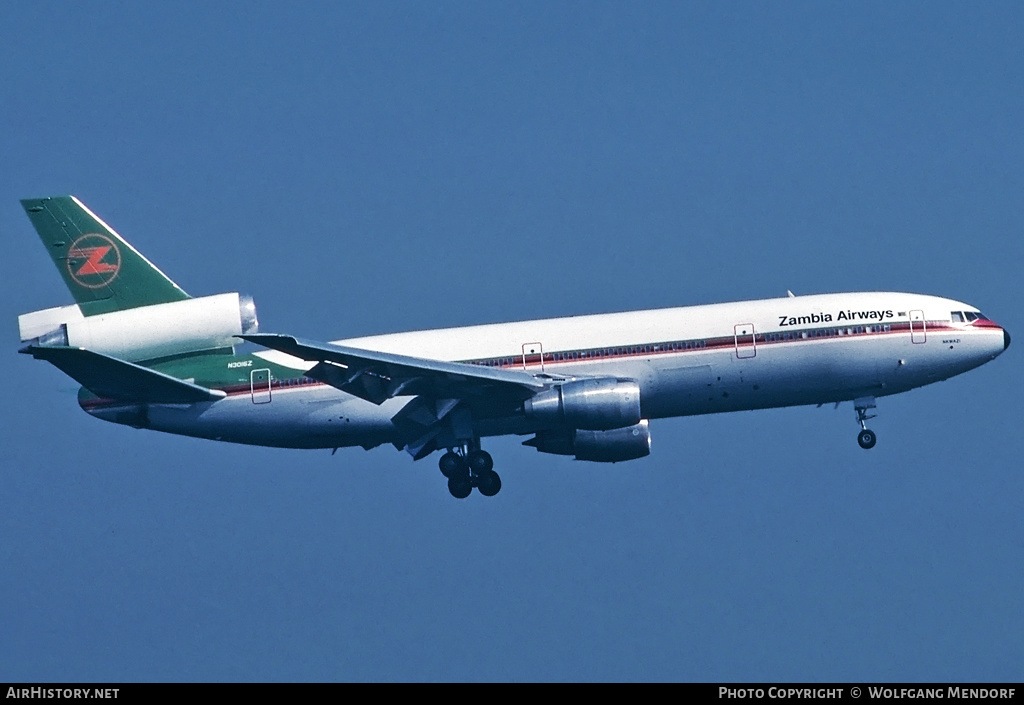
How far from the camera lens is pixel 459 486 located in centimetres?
5356

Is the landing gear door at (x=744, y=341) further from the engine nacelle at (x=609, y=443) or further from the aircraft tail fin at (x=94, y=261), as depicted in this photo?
the aircraft tail fin at (x=94, y=261)

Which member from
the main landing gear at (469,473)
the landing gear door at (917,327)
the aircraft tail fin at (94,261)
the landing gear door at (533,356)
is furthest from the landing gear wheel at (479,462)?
the landing gear door at (917,327)

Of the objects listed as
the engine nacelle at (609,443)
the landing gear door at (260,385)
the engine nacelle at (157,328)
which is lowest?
the engine nacelle at (609,443)

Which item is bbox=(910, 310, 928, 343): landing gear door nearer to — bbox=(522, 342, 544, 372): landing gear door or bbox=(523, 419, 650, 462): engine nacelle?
bbox=(523, 419, 650, 462): engine nacelle

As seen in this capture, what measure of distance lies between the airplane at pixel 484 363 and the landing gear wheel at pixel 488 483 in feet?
0.24

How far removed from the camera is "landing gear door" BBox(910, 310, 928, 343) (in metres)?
52.5

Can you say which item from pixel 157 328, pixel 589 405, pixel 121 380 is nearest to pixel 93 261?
pixel 157 328

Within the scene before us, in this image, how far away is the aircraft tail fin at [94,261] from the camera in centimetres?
5359

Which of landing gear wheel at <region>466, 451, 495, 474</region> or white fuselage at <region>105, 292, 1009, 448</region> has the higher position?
white fuselage at <region>105, 292, 1009, 448</region>

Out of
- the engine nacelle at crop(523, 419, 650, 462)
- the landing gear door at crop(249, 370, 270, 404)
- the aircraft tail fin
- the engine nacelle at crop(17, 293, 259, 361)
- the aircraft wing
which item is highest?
the aircraft tail fin

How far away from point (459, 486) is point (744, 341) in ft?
33.9

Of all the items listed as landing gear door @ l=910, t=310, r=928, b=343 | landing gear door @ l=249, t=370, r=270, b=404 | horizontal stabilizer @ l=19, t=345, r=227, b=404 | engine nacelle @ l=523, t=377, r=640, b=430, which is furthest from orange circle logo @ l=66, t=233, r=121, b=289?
landing gear door @ l=910, t=310, r=928, b=343

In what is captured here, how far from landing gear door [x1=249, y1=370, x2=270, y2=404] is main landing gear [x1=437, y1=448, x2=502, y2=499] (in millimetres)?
6087
